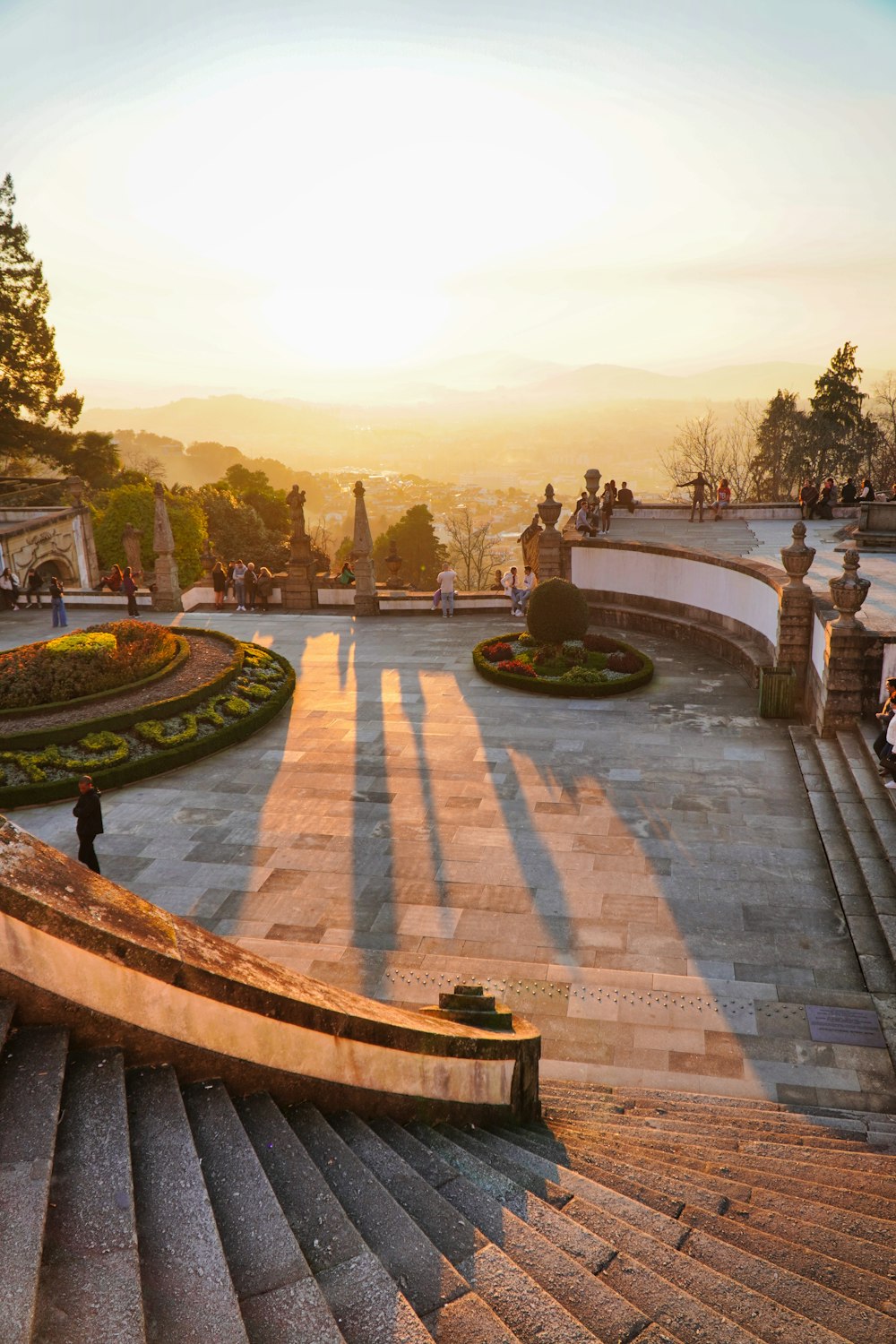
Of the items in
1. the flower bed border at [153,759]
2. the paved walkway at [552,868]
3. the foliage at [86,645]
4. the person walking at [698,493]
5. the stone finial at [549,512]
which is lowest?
the paved walkway at [552,868]

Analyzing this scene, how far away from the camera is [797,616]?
17.6 m

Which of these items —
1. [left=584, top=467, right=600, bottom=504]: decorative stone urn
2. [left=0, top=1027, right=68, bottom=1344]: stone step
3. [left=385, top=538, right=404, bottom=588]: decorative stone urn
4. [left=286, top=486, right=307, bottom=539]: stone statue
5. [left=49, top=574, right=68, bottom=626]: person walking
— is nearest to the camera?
[left=0, top=1027, right=68, bottom=1344]: stone step

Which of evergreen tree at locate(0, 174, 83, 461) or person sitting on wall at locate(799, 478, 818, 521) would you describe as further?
evergreen tree at locate(0, 174, 83, 461)

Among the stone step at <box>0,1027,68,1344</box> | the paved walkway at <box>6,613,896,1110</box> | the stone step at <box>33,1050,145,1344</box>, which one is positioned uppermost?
the stone step at <box>0,1027,68,1344</box>

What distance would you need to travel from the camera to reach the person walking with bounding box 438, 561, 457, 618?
26500mm

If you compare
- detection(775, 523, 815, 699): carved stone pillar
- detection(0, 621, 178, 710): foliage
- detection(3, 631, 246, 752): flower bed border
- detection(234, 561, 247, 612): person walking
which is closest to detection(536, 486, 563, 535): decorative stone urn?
detection(775, 523, 815, 699): carved stone pillar

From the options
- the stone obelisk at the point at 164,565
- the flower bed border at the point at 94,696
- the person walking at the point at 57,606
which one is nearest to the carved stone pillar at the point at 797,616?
the flower bed border at the point at 94,696

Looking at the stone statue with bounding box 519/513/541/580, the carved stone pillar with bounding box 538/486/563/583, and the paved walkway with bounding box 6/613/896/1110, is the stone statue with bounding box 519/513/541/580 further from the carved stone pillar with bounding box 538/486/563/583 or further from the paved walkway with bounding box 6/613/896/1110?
the paved walkway with bounding box 6/613/896/1110

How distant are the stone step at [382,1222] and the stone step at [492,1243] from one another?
0.17m

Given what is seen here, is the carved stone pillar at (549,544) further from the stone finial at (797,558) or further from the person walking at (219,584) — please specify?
the person walking at (219,584)

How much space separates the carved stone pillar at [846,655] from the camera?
14734 mm

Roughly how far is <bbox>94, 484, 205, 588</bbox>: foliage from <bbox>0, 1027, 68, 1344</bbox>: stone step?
160ft

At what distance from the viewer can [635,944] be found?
415 inches

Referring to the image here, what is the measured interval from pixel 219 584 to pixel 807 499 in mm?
20702
